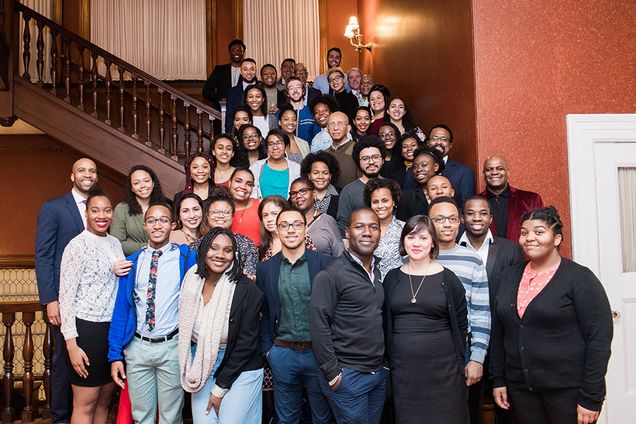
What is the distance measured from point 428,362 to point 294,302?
745 mm

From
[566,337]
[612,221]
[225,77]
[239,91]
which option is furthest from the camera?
[225,77]

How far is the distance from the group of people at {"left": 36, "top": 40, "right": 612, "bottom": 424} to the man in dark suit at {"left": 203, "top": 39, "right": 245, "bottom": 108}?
3.71 metres

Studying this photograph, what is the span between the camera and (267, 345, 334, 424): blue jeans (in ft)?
9.64

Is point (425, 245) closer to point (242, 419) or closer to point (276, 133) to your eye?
point (242, 419)

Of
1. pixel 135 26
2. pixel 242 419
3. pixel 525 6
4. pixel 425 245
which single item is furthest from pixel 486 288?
pixel 135 26

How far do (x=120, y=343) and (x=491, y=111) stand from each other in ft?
10.0

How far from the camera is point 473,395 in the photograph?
3.16 meters

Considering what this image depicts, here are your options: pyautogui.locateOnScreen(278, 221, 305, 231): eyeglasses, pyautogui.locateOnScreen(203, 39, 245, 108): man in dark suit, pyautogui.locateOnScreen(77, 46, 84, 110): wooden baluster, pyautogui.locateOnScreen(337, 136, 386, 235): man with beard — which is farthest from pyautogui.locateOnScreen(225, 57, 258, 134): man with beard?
pyautogui.locateOnScreen(278, 221, 305, 231): eyeglasses

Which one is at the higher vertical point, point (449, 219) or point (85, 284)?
point (449, 219)

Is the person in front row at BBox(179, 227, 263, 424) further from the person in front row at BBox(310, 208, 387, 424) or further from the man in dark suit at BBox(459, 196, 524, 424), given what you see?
the man in dark suit at BBox(459, 196, 524, 424)

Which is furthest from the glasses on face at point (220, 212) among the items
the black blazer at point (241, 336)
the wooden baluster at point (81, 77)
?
the wooden baluster at point (81, 77)

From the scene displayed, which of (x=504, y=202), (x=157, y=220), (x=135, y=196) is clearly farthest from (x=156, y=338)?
(x=504, y=202)

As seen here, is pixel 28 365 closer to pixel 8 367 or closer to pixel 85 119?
pixel 8 367

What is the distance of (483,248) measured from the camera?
10.9ft
